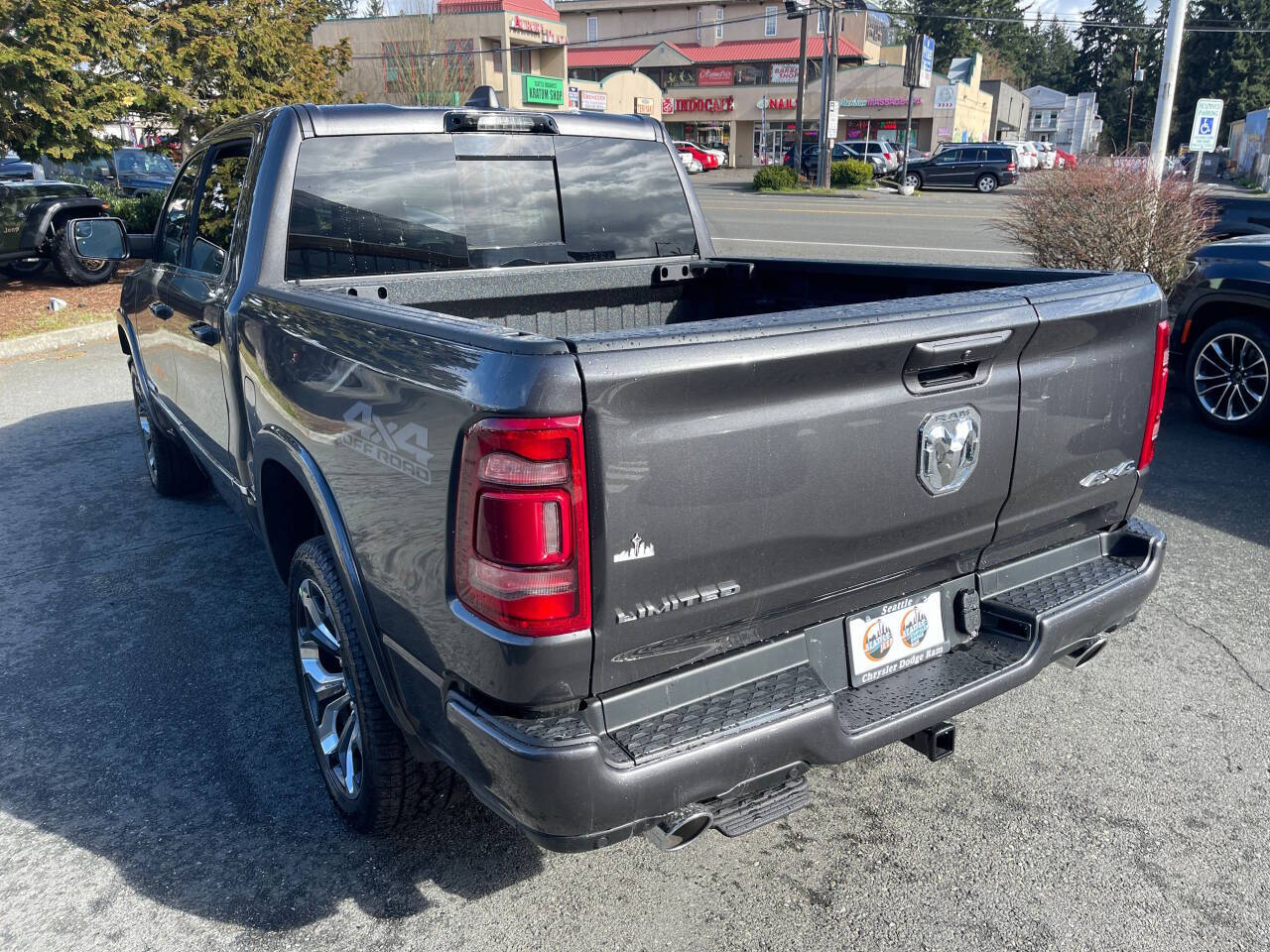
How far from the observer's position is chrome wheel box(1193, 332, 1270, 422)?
266 inches

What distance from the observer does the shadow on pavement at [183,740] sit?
2863mm

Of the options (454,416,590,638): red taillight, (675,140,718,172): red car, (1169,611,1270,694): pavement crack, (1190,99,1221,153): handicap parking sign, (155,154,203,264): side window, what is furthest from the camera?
(675,140,718,172): red car

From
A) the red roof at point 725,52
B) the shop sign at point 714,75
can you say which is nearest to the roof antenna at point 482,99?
the red roof at point 725,52

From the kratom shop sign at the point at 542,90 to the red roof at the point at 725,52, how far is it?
53.3ft

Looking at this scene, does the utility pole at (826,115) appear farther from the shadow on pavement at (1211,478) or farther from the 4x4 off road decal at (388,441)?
the 4x4 off road decal at (388,441)

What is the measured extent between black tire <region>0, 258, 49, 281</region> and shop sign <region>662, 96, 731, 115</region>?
5470 centimetres

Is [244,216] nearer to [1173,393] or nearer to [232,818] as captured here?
[232,818]

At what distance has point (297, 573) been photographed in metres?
3.09

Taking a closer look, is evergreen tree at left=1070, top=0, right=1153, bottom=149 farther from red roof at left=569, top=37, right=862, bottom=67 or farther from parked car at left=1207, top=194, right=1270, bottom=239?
parked car at left=1207, top=194, right=1270, bottom=239

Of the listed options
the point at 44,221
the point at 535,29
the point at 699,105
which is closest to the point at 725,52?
the point at 699,105

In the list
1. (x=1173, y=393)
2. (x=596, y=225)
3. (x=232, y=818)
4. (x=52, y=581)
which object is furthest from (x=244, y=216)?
(x=1173, y=393)

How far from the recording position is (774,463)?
86.7 inches

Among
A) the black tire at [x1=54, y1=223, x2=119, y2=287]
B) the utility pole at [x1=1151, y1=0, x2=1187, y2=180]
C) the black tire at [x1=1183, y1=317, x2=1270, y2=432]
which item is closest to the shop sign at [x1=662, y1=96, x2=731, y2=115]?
the black tire at [x1=54, y1=223, x2=119, y2=287]

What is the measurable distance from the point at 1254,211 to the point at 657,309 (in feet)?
26.4
